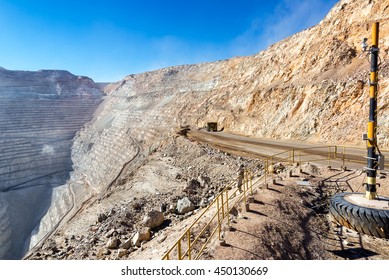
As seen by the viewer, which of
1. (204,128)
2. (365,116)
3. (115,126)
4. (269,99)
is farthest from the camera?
(115,126)

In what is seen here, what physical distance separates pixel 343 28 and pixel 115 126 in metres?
53.3

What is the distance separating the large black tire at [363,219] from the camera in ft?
28.5

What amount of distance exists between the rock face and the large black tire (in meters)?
44.0

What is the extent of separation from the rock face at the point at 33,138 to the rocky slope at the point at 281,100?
775 cm

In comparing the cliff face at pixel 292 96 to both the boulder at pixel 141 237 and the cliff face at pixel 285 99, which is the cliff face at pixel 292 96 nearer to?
the cliff face at pixel 285 99

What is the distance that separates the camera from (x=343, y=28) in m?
31.0

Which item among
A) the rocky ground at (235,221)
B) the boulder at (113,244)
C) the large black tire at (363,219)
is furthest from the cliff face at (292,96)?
the boulder at (113,244)

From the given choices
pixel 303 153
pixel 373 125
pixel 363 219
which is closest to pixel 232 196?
pixel 363 219

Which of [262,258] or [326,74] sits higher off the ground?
[326,74]

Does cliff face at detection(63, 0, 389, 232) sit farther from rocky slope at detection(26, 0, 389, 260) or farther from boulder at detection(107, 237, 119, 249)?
boulder at detection(107, 237, 119, 249)

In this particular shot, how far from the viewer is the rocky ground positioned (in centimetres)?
779

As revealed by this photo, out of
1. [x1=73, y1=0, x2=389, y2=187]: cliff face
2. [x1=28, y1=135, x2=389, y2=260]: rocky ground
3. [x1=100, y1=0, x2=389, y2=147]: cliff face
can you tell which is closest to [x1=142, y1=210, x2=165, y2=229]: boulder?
[x1=28, y1=135, x2=389, y2=260]: rocky ground
